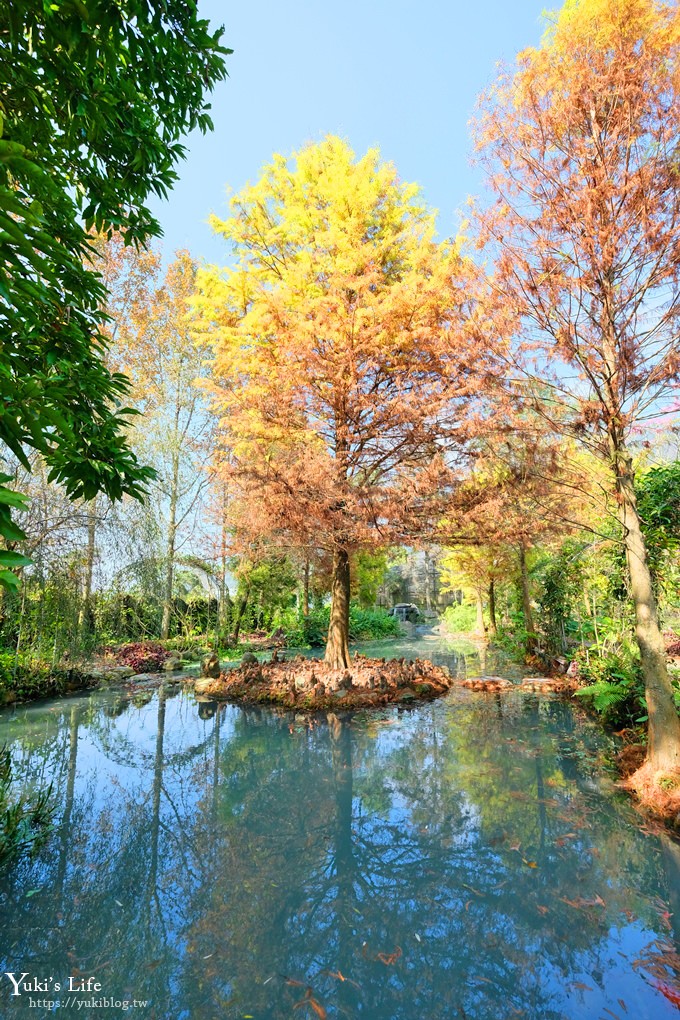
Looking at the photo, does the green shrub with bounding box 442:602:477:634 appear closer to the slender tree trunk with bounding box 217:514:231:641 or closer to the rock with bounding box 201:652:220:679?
the slender tree trunk with bounding box 217:514:231:641

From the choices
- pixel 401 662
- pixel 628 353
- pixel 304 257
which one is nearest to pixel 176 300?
pixel 304 257

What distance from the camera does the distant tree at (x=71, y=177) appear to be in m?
1.30

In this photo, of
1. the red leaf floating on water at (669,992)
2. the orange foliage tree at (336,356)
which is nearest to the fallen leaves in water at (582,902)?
the red leaf floating on water at (669,992)

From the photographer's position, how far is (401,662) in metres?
10.2

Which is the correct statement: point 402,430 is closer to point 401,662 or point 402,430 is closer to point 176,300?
point 401,662

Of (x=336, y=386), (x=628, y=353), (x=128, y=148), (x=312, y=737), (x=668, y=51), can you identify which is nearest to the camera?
(x=128, y=148)

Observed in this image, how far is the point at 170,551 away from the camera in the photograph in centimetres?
1504

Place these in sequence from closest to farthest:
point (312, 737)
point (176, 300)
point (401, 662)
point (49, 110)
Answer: point (49, 110), point (312, 737), point (401, 662), point (176, 300)

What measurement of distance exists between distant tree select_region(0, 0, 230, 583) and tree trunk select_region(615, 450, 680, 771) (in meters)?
Answer: 4.83

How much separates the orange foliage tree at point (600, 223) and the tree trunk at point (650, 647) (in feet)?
0.04

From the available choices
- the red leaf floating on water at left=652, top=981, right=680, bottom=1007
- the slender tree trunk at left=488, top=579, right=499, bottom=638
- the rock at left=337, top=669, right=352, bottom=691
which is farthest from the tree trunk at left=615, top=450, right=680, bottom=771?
the slender tree trunk at left=488, top=579, right=499, bottom=638

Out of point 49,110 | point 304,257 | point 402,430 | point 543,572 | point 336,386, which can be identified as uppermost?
point 304,257

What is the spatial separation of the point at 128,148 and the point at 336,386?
6274 mm

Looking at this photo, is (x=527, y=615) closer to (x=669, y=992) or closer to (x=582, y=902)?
(x=582, y=902)
